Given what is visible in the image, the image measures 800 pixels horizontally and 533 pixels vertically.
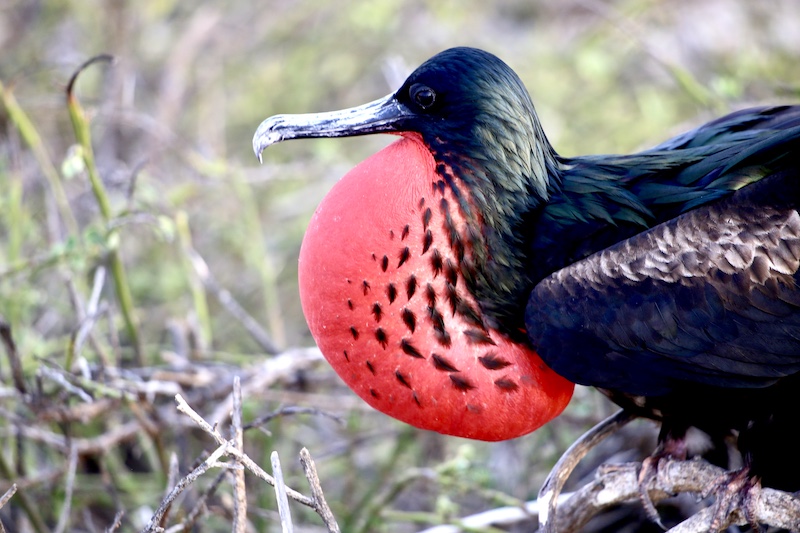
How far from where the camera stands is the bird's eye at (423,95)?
1.93m

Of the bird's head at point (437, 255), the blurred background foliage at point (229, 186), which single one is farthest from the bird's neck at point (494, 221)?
the blurred background foliage at point (229, 186)

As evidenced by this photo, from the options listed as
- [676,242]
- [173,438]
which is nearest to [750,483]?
[676,242]

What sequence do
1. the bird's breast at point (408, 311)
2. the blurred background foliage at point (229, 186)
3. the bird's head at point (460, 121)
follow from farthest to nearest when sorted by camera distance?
the blurred background foliage at point (229, 186) < the bird's head at point (460, 121) < the bird's breast at point (408, 311)

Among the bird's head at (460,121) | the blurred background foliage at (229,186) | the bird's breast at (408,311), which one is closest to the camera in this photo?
the bird's breast at (408,311)

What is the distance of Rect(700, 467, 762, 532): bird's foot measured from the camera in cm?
188

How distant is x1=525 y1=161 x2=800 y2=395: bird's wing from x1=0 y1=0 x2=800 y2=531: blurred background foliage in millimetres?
588

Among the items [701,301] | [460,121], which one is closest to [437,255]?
[460,121]

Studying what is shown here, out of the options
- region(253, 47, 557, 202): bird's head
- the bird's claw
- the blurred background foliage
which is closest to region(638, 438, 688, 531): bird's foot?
the bird's claw

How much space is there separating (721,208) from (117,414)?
75.8 inches

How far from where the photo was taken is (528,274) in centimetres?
194

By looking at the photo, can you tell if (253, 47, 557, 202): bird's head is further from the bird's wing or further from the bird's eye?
the bird's wing

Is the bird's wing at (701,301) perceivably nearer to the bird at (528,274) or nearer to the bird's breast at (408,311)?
the bird at (528,274)

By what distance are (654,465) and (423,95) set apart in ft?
2.94

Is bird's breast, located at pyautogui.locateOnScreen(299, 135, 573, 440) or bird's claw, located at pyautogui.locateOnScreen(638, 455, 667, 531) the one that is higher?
bird's breast, located at pyautogui.locateOnScreen(299, 135, 573, 440)
